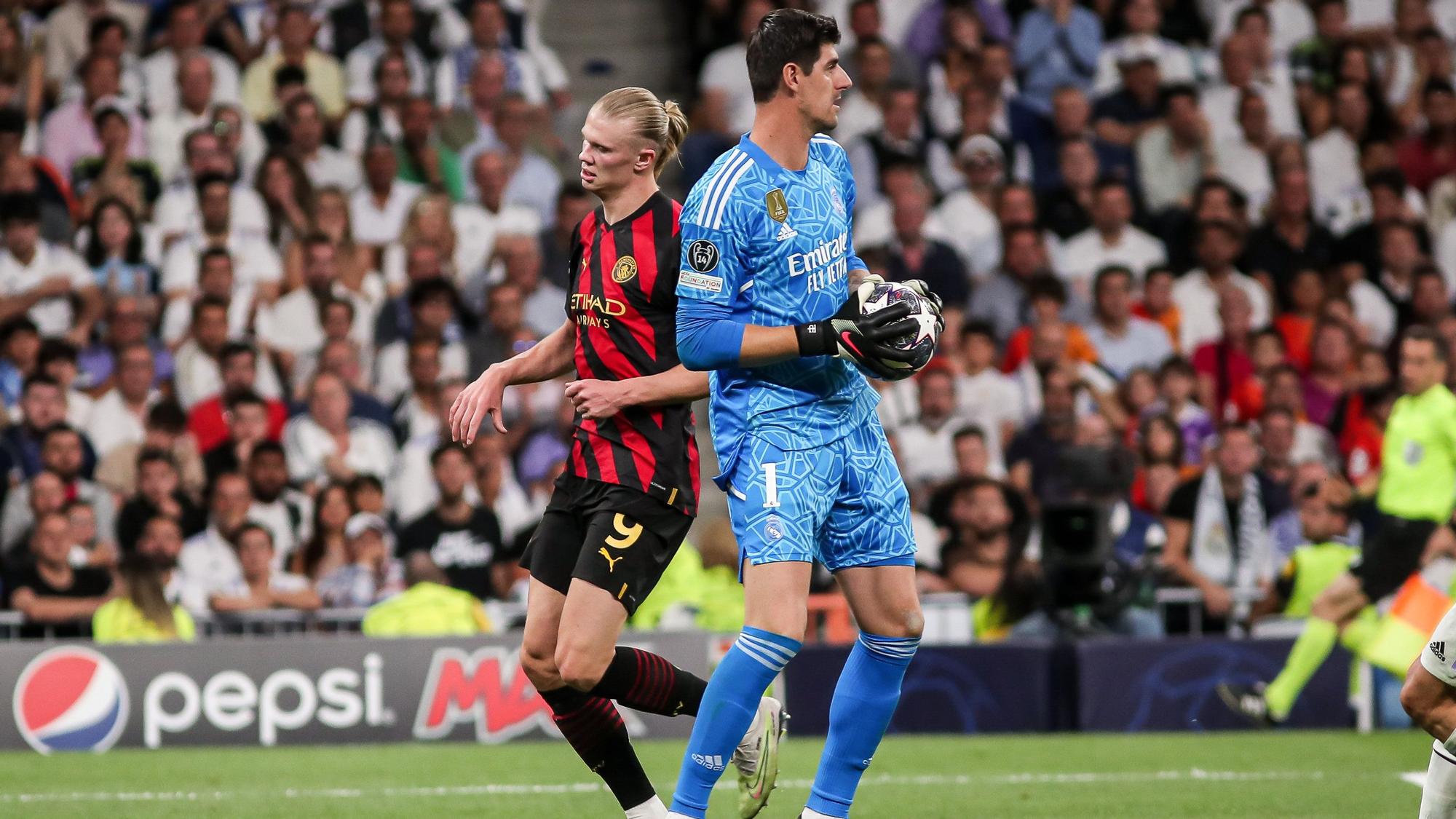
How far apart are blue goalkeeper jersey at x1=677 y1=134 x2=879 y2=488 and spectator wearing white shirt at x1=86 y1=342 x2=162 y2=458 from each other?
782cm

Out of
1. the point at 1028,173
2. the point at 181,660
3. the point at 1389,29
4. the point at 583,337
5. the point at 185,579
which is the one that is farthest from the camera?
the point at 1389,29

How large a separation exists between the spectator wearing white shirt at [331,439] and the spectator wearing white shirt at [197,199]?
5.41 feet

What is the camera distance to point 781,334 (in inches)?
211

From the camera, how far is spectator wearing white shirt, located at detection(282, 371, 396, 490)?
1251 cm

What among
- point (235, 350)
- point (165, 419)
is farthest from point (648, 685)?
point (235, 350)

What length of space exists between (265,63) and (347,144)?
Answer: 89 centimetres

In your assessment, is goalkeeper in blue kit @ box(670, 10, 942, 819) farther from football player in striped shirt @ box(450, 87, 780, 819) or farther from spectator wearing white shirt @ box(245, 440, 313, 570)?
spectator wearing white shirt @ box(245, 440, 313, 570)

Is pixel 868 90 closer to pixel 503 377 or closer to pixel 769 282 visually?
pixel 503 377

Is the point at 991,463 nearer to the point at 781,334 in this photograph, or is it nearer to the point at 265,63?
the point at 265,63

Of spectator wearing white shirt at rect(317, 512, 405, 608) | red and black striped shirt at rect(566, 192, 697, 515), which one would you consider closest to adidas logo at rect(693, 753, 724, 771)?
red and black striped shirt at rect(566, 192, 697, 515)

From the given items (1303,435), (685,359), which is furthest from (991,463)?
(685,359)

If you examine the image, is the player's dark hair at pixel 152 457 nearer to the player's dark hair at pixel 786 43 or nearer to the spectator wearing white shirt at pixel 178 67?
the spectator wearing white shirt at pixel 178 67

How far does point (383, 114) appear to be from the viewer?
46.9 ft

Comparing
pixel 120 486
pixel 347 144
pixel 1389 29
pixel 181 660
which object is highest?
pixel 1389 29
